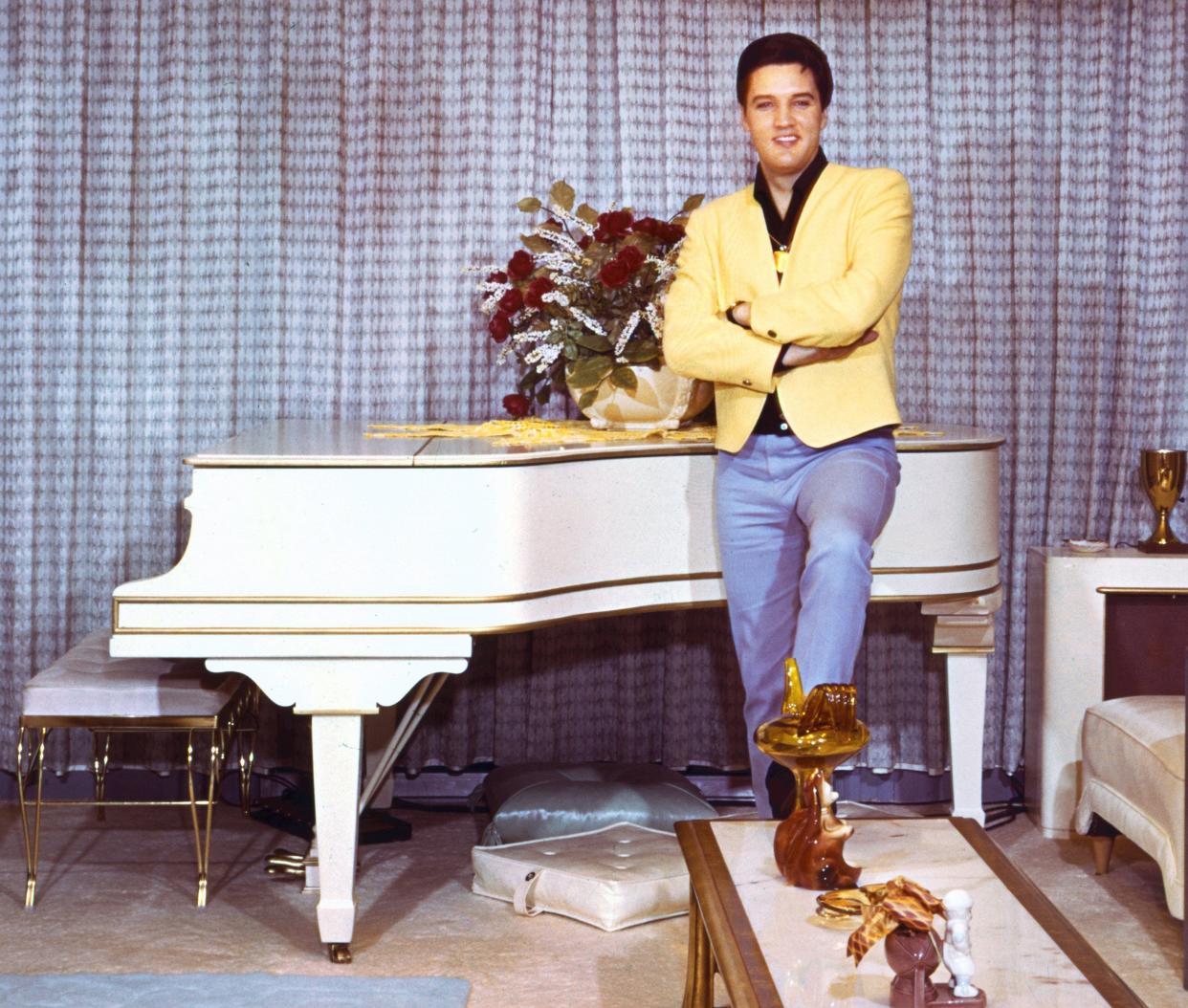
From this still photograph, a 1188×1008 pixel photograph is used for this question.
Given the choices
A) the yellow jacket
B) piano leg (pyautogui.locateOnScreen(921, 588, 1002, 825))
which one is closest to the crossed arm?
the yellow jacket

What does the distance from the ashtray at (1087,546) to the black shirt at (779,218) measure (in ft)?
4.00

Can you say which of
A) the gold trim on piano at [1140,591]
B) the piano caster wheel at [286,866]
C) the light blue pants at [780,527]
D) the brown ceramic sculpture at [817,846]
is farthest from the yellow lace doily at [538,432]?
the brown ceramic sculpture at [817,846]

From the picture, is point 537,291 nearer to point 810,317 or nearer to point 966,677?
point 810,317

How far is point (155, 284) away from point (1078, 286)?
2.43 meters

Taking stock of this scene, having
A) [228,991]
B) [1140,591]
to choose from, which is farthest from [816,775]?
[1140,591]

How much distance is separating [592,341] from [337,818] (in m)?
1.18

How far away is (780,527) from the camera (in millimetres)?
3236

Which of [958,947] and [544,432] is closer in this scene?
[958,947]

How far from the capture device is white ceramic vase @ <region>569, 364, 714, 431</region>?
11.6ft

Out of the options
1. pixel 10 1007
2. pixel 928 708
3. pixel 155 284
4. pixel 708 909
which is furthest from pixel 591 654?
pixel 708 909

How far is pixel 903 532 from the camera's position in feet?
11.5

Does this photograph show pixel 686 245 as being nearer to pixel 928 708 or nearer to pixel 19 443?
pixel 928 708

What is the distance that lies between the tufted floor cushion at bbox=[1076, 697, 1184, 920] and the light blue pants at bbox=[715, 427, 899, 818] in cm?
70

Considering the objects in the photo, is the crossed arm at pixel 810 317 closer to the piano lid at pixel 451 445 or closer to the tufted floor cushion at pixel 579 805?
the piano lid at pixel 451 445
